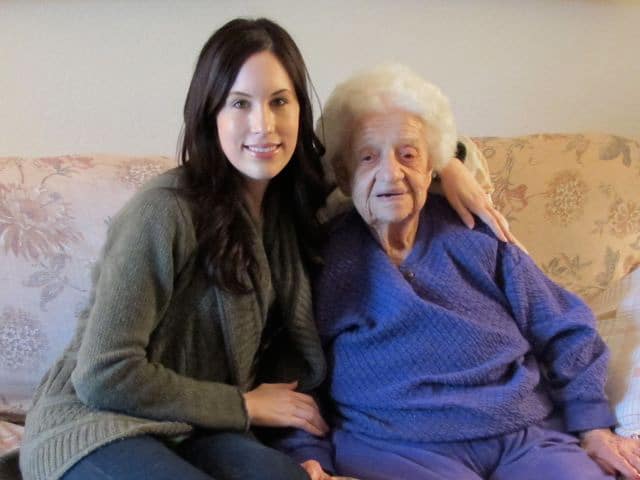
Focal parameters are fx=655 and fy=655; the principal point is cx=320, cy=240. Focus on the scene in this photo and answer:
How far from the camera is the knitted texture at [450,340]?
50.3 inches

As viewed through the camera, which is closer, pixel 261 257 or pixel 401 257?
pixel 261 257

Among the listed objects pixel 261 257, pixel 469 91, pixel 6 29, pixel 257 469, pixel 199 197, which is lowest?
→ pixel 257 469

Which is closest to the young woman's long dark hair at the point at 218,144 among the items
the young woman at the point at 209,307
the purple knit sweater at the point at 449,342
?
the young woman at the point at 209,307

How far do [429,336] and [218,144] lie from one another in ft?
1.83

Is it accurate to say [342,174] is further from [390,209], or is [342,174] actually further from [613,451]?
[613,451]

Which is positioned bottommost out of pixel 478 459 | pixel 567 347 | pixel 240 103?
pixel 478 459

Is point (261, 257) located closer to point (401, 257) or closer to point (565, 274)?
point (401, 257)

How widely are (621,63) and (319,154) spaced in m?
1.13

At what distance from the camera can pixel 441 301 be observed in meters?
1.33

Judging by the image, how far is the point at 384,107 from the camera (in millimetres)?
1337

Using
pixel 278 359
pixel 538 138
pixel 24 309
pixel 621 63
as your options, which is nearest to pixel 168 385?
pixel 278 359

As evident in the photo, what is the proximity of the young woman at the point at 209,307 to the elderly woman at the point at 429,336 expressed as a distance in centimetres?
7

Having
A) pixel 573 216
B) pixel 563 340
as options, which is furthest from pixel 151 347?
pixel 573 216

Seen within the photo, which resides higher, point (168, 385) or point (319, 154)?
point (319, 154)
